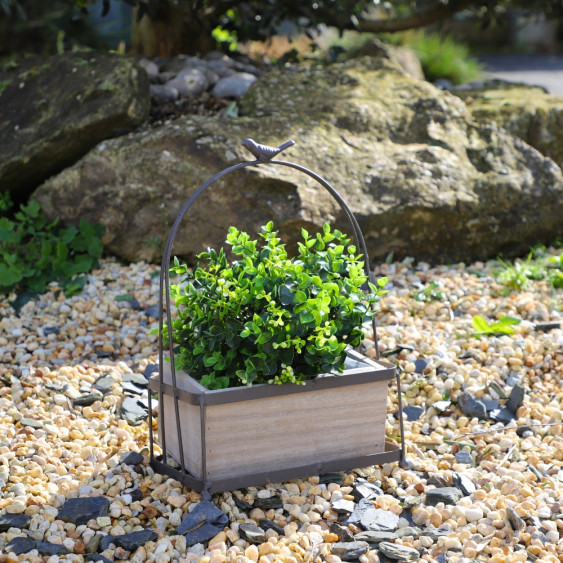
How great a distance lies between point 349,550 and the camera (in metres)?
2.00

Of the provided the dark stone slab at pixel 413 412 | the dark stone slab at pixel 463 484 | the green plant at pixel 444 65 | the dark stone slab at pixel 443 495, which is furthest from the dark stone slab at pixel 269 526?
the green plant at pixel 444 65

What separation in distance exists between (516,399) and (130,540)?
1.46 metres

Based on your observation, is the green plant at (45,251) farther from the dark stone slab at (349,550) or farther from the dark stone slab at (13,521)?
the dark stone slab at (349,550)

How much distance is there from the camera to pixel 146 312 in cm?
347

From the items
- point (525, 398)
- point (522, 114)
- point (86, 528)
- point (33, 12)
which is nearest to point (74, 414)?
point (86, 528)

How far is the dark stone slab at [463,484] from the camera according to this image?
2.28m

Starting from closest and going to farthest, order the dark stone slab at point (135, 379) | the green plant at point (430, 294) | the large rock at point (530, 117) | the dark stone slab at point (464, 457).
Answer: the dark stone slab at point (464, 457)
the dark stone slab at point (135, 379)
the green plant at point (430, 294)
the large rock at point (530, 117)

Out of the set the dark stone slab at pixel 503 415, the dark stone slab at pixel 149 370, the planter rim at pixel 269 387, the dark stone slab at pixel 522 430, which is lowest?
the dark stone slab at pixel 522 430

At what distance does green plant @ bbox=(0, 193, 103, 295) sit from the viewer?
363 cm

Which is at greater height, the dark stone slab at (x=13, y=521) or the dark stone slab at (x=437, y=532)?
the dark stone slab at (x=13, y=521)

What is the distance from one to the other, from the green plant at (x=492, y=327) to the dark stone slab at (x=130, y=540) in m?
1.71

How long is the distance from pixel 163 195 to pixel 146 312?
0.61 m

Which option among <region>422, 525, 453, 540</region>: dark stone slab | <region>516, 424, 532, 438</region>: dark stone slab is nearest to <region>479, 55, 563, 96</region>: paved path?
<region>516, 424, 532, 438</region>: dark stone slab

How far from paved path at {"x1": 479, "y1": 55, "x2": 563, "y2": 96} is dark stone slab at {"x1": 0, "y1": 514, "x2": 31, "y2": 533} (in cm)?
925
